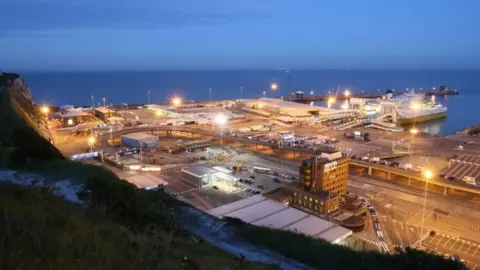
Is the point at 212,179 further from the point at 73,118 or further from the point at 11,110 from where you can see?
the point at 73,118

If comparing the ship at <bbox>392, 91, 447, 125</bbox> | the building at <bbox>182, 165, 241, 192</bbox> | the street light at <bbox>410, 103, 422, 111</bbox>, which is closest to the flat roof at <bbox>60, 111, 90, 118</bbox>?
the building at <bbox>182, 165, 241, 192</bbox>

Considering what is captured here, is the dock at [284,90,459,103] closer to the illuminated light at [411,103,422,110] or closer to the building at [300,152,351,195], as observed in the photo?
the illuminated light at [411,103,422,110]

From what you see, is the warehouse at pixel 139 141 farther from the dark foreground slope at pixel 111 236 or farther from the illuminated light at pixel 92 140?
the dark foreground slope at pixel 111 236

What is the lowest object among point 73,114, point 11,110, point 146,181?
point 146,181

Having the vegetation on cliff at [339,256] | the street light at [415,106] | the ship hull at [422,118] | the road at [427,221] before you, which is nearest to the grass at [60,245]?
the vegetation on cliff at [339,256]

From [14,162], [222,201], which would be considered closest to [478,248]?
[222,201]

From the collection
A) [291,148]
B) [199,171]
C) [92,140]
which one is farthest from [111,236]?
[92,140]
